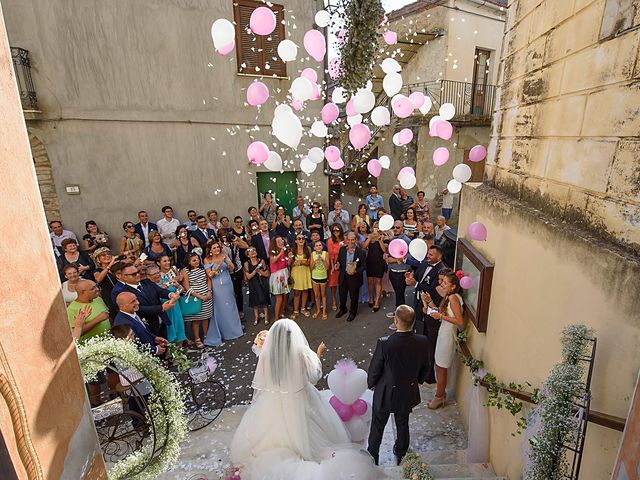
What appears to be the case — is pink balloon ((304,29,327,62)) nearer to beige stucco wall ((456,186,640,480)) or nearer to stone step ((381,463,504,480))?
beige stucco wall ((456,186,640,480))

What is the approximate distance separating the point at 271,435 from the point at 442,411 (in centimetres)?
221

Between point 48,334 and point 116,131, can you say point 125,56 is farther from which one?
point 48,334

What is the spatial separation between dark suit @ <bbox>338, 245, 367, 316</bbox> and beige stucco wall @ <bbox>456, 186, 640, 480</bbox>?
2.65 meters

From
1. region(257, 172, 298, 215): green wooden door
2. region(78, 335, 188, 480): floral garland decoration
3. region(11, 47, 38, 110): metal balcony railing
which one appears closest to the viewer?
region(78, 335, 188, 480): floral garland decoration

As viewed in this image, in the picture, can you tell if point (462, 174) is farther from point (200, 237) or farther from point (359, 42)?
point (200, 237)

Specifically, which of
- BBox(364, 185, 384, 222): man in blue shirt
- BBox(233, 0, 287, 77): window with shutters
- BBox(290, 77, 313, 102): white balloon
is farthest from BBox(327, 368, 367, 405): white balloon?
BBox(233, 0, 287, 77): window with shutters

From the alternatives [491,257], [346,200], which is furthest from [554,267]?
[346,200]

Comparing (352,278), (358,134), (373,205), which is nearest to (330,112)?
(358,134)

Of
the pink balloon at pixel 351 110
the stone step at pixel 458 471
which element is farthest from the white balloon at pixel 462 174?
the stone step at pixel 458 471

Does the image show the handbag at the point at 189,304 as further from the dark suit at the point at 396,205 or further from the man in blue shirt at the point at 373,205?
the dark suit at the point at 396,205

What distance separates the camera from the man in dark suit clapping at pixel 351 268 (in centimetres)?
639

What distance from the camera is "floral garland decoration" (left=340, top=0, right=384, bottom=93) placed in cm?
544

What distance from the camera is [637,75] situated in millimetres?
1760

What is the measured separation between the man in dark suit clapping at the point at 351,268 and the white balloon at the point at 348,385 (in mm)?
2507
